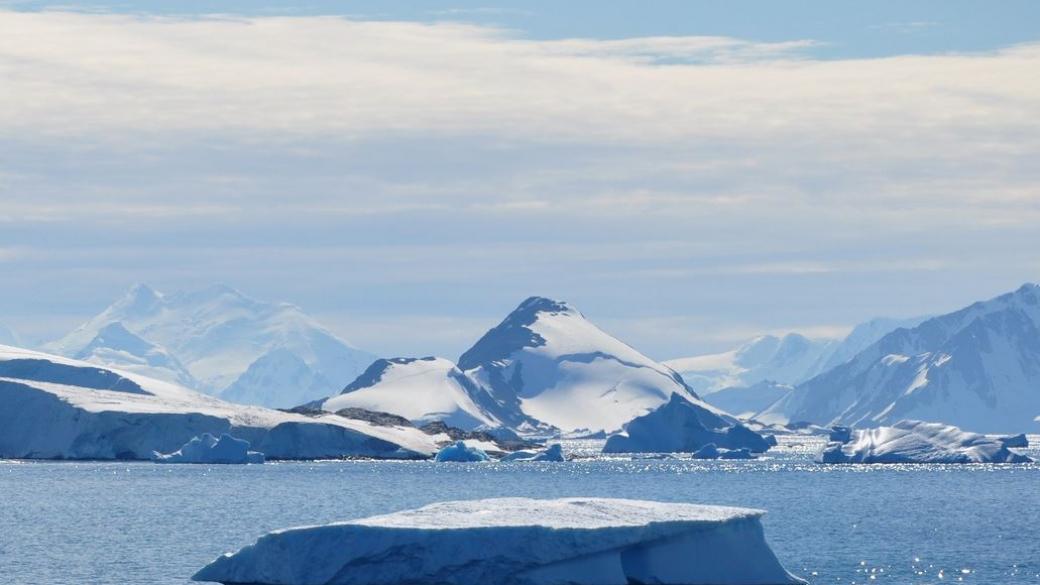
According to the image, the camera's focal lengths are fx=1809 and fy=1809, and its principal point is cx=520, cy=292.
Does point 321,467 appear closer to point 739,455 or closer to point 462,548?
point 739,455

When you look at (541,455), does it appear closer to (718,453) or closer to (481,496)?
(718,453)

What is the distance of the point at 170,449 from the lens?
145 meters

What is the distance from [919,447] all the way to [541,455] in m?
→ 37.7

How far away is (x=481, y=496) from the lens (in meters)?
96.9

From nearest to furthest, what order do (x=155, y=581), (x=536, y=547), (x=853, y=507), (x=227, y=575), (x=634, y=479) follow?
(x=536, y=547), (x=227, y=575), (x=155, y=581), (x=853, y=507), (x=634, y=479)

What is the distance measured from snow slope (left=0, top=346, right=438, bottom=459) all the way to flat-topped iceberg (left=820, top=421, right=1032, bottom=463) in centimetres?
4008

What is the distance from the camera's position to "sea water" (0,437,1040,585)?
178ft

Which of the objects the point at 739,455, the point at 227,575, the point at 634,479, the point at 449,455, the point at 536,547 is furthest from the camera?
the point at 739,455

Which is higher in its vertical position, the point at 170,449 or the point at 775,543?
the point at 170,449

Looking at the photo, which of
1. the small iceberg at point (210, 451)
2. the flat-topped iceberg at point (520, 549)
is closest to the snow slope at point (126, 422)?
the small iceberg at point (210, 451)

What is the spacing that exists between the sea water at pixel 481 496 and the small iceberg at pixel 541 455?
11781 millimetres

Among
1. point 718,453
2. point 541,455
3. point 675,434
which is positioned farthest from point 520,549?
point 675,434

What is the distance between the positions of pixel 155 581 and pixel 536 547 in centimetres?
1252

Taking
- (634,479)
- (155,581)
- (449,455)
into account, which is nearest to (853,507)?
(634,479)
